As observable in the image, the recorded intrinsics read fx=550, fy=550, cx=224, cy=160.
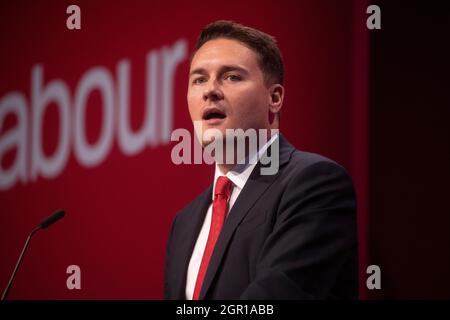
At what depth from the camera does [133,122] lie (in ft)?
8.71

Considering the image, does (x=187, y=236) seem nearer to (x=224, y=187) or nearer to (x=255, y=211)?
(x=224, y=187)

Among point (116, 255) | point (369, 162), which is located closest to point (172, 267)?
point (116, 255)

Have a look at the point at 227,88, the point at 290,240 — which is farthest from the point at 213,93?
the point at 290,240

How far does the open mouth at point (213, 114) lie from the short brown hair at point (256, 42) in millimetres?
222

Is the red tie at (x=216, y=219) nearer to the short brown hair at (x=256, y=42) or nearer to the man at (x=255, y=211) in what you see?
the man at (x=255, y=211)

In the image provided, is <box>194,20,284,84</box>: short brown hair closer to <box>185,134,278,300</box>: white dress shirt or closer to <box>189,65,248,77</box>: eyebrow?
<box>189,65,248,77</box>: eyebrow

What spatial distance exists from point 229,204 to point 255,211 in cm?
14

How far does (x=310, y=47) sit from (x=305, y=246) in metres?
1.49

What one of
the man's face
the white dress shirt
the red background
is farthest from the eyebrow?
the red background

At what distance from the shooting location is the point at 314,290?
1320mm

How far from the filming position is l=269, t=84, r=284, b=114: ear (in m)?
1.76

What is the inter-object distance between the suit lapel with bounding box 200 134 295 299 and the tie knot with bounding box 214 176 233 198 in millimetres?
71

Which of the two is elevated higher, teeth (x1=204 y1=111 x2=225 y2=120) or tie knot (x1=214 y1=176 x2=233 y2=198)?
teeth (x1=204 y1=111 x2=225 y2=120)
